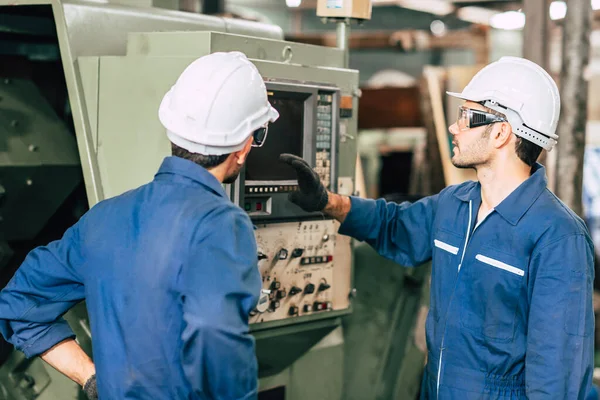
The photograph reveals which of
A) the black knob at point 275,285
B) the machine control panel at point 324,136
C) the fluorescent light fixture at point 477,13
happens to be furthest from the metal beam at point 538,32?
the fluorescent light fixture at point 477,13

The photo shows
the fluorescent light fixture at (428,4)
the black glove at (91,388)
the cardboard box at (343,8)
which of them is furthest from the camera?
the fluorescent light fixture at (428,4)

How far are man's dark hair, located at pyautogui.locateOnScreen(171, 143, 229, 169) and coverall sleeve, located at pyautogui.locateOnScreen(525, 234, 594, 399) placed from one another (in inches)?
32.5

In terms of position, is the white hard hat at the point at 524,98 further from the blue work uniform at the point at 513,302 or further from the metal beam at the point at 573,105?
the metal beam at the point at 573,105

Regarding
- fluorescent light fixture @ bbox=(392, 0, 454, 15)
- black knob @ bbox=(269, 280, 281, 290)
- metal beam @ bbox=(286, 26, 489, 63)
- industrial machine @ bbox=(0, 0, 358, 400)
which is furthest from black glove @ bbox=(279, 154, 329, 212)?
fluorescent light fixture @ bbox=(392, 0, 454, 15)

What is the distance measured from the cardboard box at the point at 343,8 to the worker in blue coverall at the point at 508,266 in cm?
70

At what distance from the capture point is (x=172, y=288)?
57.1 inches

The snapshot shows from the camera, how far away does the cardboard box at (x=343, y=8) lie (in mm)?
2699

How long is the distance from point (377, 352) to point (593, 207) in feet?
13.7

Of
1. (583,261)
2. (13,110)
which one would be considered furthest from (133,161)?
(583,261)

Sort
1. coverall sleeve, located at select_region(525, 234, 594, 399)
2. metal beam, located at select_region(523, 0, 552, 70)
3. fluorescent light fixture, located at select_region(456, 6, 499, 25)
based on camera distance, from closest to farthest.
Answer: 1. coverall sleeve, located at select_region(525, 234, 594, 399)
2. metal beam, located at select_region(523, 0, 552, 70)
3. fluorescent light fixture, located at select_region(456, 6, 499, 25)

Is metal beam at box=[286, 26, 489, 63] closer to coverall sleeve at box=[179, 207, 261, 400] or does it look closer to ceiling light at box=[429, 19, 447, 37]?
ceiling light at box=[429, 19, 447, 37]

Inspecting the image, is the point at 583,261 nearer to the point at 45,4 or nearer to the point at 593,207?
the point at 45,4

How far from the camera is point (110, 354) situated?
1.52 meters

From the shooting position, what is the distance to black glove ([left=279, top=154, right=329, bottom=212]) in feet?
7.48
